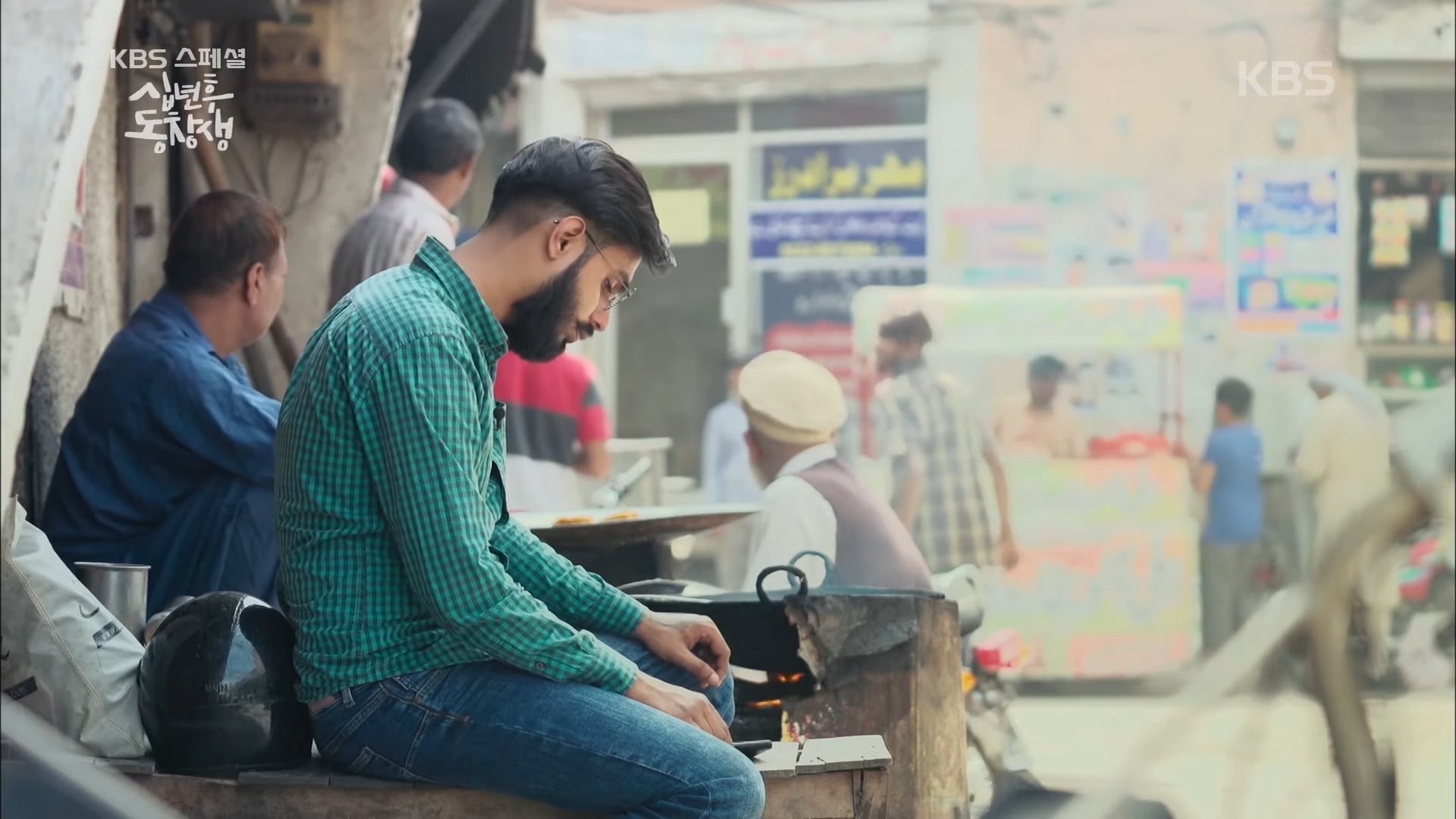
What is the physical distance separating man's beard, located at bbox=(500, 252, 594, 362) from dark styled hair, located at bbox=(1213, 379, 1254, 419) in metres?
7.60

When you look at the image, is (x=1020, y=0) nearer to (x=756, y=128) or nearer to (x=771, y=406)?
(x=756, y=128)

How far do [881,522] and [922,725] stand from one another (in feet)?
4.12

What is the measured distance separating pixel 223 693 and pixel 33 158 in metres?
0.93

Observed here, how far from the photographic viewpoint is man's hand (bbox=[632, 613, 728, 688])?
281 centimetres

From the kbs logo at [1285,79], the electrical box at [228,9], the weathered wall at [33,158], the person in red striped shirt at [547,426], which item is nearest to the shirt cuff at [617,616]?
the weathered wall at [33,158]

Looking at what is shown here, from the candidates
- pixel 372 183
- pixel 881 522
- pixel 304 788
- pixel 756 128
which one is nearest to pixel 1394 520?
pixel 881 522

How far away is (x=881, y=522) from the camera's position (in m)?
4.91

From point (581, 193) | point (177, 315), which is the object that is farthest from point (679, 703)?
point (177, 315)

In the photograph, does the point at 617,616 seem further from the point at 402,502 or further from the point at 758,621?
the point at 758,621

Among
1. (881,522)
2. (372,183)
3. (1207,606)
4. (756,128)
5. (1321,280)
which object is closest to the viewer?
(881,522)

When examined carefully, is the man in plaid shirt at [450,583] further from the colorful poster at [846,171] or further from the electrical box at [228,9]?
the colorful poster at [846,171]

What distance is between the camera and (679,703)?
2541mm

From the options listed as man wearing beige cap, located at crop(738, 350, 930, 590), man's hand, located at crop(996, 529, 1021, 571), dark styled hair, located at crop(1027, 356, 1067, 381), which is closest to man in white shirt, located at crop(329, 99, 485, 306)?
man wearing beige cap, located at crop(738, 350, 930, 590)

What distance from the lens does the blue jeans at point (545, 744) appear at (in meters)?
2.39
